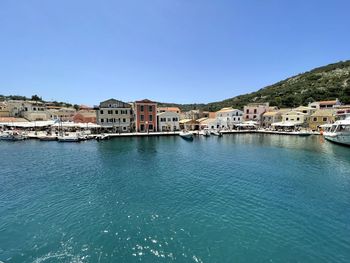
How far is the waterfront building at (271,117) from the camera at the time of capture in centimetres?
7225

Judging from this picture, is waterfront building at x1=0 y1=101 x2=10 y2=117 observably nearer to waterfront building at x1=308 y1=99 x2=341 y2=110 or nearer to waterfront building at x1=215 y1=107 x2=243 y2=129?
waterfront building at x1=215 y1=107 x2=243 y2=129

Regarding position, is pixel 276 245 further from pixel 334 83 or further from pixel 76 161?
pixel 334 83

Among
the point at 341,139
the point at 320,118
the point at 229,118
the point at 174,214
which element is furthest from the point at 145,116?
the point at 320,118

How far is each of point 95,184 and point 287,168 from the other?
20.7 meters

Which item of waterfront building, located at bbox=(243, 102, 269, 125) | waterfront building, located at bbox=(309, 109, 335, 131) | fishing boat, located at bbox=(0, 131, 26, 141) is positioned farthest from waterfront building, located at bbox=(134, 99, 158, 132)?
waterfront building, located at bbox=(309, 109, 335, 131)

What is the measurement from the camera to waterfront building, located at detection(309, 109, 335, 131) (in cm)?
6071

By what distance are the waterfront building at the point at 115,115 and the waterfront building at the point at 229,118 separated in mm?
30808

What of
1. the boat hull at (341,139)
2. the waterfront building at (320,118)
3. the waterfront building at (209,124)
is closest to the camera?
the boat hull at (341,139)

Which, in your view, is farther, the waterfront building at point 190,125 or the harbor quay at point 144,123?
the waterfront building at point 190,125

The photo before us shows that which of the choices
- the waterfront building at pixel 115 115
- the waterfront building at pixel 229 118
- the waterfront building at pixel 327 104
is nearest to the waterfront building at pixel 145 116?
the waterfront building at pixel 115 115

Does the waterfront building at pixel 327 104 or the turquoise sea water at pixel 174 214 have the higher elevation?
the waterfront building at pixel 327 104

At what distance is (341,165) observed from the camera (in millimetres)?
24453

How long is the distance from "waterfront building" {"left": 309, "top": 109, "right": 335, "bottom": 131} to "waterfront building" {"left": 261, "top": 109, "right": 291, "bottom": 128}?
31.3 feet

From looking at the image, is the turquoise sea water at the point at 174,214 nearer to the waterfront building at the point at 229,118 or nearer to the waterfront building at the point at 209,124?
the waterfront building at the point at 209,124
